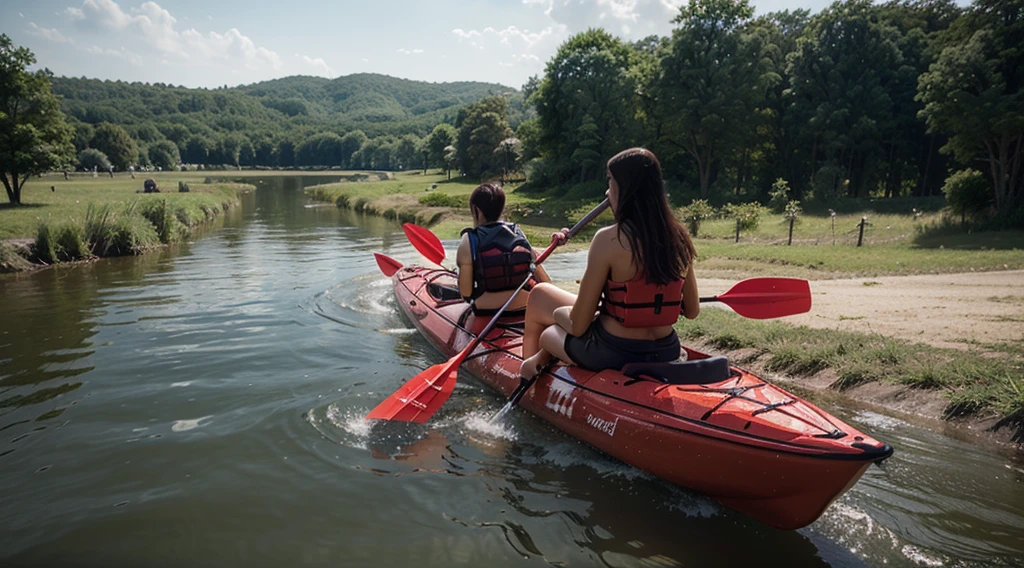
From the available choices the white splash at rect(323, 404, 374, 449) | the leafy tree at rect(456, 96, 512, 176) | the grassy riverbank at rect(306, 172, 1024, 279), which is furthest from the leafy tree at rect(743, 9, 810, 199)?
the white splash at rect(323, 404, 374, 449)

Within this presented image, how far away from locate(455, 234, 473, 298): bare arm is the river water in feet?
3.36

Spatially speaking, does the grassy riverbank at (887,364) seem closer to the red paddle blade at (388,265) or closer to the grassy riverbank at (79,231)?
the red paddle blade at (388,265)

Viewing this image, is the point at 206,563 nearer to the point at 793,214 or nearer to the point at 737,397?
the point at 737,397

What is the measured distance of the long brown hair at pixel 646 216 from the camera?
3.64 m

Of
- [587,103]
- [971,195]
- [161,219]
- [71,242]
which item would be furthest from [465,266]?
[587,103]

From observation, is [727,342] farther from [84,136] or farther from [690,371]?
[84,136]

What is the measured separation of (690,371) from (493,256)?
103 inches

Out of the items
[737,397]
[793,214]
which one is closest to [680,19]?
[793,214]

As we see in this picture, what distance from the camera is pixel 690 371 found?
13.4ft

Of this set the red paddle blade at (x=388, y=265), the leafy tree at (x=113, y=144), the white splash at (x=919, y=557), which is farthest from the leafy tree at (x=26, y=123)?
the leafy tree at (x=113, y=144)

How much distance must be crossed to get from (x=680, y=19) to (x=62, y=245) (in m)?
32.7

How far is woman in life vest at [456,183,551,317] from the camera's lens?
6.07m

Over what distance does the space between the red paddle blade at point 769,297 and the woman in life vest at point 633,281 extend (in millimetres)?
1027

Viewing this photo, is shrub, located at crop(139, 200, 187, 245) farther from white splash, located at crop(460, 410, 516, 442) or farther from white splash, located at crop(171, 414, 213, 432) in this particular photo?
white splash, located at crop(460, 410, 516, 442)
